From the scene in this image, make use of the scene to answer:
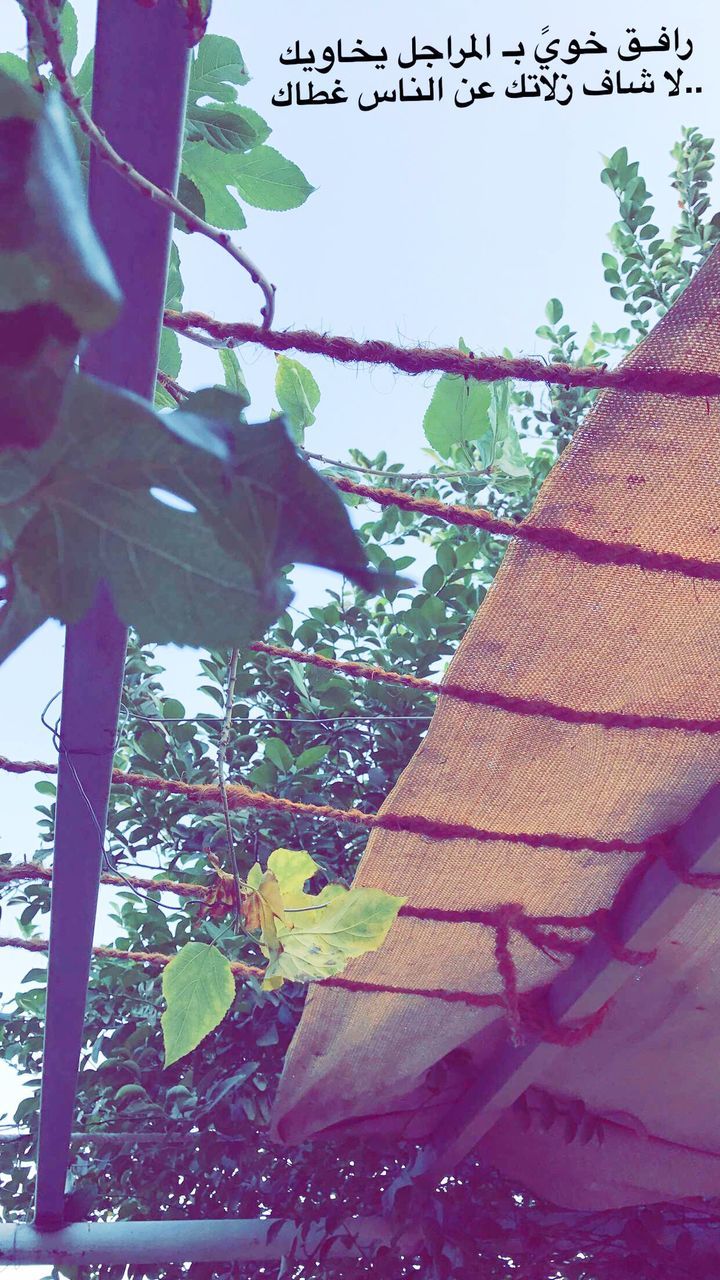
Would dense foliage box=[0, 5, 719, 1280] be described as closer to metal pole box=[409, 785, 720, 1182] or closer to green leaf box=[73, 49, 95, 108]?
metal pole box=[409, 785, 720, 1182]

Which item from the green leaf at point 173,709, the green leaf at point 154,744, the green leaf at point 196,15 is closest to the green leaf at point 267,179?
the green leaf at point 196,15

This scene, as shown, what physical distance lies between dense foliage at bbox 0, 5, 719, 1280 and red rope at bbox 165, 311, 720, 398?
870mm

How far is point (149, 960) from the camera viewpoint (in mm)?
1088

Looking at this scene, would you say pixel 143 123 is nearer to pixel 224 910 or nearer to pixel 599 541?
pixel 599 541

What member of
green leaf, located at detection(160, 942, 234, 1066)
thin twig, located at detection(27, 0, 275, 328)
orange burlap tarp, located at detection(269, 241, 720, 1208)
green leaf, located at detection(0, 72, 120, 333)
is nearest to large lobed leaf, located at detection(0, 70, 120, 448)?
green leaf, located at detection(0, 72, 120, 333)

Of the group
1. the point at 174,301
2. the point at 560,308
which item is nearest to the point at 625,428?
the point at 174,301

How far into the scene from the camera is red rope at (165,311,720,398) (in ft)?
1.97

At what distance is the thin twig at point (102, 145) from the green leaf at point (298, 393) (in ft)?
0.93

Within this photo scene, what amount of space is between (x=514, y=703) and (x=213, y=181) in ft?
1.51

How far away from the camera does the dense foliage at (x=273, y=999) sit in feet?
5.46

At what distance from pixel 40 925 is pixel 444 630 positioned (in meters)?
1.12

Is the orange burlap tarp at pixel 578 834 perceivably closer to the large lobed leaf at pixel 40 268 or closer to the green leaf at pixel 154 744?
the large lobed leaf at pixel 40 268

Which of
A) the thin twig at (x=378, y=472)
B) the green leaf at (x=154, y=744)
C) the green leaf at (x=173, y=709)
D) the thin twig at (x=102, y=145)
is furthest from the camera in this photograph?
→ the green leaf at (x=154, y=744)

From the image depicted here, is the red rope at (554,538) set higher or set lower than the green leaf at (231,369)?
lower
